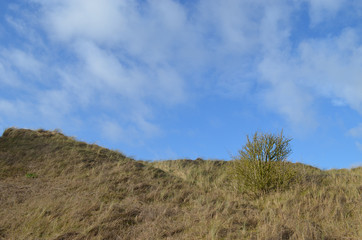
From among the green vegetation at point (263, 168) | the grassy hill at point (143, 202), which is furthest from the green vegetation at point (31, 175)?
the green vegetation at point (263, 168)

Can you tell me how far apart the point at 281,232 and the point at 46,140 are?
18010mm

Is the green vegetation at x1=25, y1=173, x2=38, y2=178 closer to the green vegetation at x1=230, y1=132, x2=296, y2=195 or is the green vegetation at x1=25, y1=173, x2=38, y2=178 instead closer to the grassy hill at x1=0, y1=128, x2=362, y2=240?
the grassy hill at x1=0, y1=128, x2=362, y2=240

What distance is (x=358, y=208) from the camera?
10492 millimetres

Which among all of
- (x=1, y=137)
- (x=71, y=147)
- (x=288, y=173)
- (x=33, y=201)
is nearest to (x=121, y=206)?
(x=33, y=201)

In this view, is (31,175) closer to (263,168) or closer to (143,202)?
(143,202)

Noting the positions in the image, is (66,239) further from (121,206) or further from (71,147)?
(71,147)

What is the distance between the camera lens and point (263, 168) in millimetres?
13648

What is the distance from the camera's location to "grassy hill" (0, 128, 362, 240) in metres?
8.39

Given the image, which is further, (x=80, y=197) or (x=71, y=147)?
(x=71, y=147)

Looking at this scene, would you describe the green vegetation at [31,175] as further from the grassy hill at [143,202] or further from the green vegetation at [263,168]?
the green vegetation at [263,168]

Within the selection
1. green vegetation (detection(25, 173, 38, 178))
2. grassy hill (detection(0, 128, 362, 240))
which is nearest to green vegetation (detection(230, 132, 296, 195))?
grassy hill (detection(0, 128, 362, 240))

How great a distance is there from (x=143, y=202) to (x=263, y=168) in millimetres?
5851

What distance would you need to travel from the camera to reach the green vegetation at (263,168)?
1345 cm

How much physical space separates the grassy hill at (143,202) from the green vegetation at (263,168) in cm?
53
